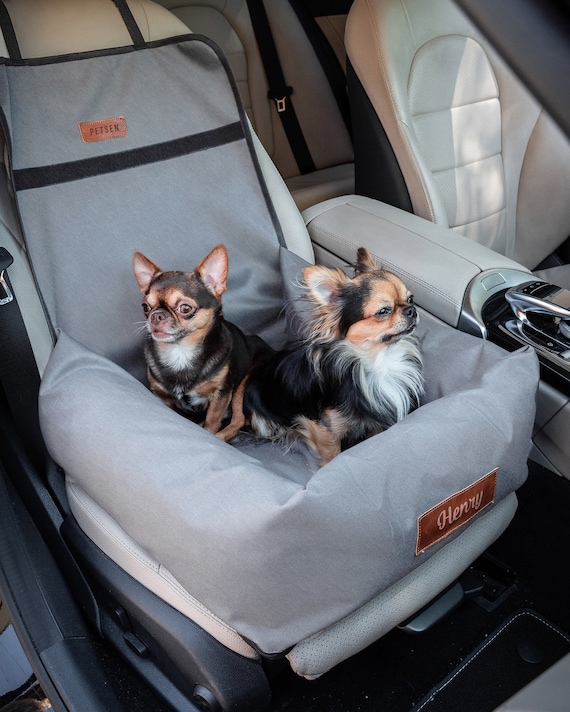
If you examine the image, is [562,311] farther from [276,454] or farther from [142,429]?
[142,429]

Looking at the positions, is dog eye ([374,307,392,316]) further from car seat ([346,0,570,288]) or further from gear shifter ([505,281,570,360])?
car seat ([346,0,570,288])

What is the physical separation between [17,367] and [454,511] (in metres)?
1.05

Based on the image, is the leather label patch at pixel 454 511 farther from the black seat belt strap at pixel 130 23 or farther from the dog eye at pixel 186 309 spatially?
the black seat belt strap at pixel 130 23

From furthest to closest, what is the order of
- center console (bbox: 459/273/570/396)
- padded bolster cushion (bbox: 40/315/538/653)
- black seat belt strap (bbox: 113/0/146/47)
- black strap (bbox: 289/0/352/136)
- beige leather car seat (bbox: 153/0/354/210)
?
black strap (bbox: 289/0/352/136) < beige leather car seat (bbox: 153/0/354/210) < black seat belt strap (bbox: 113/0/146/47) < center console (bbox: 459/273/570/396) < padded bolster cushion (bbox: 40/315/538/653)

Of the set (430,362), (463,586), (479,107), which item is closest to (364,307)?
(430,362)

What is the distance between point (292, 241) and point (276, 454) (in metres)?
0.68

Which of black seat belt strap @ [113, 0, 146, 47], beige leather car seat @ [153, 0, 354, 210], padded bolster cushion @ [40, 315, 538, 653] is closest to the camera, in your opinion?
padded bolster cushion @ [40, 315, 538, 653]

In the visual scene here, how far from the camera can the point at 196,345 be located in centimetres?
169

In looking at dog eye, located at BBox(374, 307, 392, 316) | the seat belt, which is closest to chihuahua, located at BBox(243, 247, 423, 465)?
dog eye, located at BBox(374, 307, 392, 316)

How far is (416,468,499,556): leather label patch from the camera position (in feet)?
4.26

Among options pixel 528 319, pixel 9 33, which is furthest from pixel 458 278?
pixel 9 33

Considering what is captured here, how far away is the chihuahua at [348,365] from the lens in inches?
61.5

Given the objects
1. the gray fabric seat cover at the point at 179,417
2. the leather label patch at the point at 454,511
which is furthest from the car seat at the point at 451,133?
the leather label patch at the point at 454,511

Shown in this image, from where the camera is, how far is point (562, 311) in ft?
5.20
